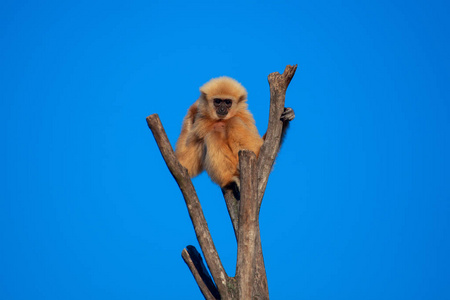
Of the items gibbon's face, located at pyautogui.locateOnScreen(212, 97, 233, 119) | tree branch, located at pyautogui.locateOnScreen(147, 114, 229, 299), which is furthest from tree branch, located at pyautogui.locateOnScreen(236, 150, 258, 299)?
gibbon's face, located at pyautogui.locateOnScreen(212, 97, 233, 119)

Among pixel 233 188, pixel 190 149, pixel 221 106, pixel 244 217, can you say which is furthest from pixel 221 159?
pixel 244 217

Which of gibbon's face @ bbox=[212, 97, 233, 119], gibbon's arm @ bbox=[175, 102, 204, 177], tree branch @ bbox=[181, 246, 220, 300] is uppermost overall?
gibbon's face @ bbox=[212, 97, 233, 119]

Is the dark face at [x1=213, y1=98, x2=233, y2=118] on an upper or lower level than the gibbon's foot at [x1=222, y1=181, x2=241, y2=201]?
upper

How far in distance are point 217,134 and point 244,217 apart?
2094 mm

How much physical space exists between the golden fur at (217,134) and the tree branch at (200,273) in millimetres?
1362

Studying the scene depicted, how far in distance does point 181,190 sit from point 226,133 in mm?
1792

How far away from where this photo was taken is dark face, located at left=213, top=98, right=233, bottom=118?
894cm

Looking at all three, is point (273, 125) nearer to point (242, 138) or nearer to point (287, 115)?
point (287, 115)

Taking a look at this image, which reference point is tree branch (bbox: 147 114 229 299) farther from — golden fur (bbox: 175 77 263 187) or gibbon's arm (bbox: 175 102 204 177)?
gibbon's arm (bbox: 175 102 204 177)

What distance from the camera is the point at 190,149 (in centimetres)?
904

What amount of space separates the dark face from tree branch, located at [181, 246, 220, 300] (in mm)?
2623

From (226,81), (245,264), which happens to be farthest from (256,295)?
(226,81)

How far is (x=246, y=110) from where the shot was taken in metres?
9.24

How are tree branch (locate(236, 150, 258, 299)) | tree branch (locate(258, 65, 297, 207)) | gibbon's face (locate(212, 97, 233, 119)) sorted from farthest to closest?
gibbon's face (locate(212, 97, 233, 119))
tree branch (locate(258, 65, 297, 207))
tree branch (locate(236, 150, 258, 299))
